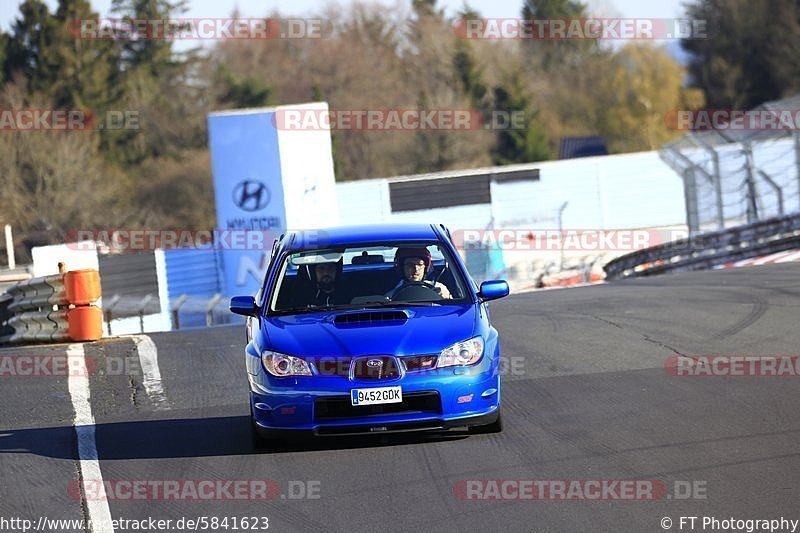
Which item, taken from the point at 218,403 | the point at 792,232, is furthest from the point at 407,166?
the point at 218,403

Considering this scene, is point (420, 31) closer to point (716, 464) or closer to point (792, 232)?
point (792, 232)

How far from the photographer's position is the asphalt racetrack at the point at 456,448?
659 cm

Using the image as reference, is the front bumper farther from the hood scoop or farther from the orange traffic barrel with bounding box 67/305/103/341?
the orange traffic barrel with bounding box 67/305/103/341

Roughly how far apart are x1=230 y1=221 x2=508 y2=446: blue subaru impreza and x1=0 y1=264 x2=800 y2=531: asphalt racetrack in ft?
0.93

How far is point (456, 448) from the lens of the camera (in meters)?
8.09

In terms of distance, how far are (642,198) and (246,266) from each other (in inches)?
908

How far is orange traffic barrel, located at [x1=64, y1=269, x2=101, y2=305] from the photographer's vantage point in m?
14.4

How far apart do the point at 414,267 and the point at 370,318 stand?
0.80 m

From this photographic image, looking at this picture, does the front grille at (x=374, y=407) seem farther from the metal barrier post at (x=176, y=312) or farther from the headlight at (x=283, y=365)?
the metal barrier post at (x=176, y=312)

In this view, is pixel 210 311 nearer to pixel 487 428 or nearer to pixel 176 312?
pixel 176 312

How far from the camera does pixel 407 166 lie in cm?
6962

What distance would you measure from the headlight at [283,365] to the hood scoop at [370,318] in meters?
0.50

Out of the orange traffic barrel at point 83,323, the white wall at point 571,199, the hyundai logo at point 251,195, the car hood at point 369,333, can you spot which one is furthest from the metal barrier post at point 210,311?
the white wall at point 571,199

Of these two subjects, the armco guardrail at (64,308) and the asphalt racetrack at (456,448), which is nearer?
the asphalt racetrack at (456,448)
